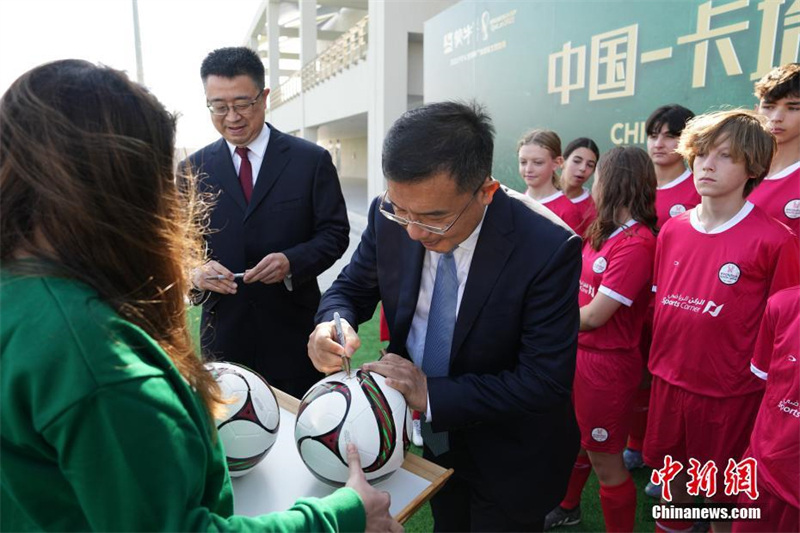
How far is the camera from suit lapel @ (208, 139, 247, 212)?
2.73 metres

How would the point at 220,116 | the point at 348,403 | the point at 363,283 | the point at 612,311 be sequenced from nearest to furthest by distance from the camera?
the point at 348,403 → the point at 363,283 → the point at 612,311 → the point at 220,116

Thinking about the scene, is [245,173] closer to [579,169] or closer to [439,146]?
[439,146]

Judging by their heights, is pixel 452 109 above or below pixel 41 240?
above

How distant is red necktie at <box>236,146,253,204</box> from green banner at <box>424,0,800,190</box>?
329cm

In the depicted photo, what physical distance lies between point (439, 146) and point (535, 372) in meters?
0.73

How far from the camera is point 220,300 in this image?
275 cm

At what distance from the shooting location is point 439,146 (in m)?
1.48

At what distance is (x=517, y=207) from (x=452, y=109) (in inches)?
16.0

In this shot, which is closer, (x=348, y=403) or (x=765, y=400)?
(x=348, y=403)

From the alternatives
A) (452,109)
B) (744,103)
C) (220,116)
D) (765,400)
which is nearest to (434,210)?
(452,109)

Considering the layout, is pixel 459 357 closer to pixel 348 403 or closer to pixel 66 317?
pixel 348 403

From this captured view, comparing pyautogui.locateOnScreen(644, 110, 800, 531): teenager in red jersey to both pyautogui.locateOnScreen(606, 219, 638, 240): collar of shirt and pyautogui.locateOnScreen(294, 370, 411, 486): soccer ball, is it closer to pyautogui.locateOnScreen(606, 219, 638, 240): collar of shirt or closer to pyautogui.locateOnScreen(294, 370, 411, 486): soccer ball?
pyautogui.locateOnScreen(606, 219, 638, 240): collar of shirt

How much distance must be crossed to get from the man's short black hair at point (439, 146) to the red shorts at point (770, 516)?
60.8 inches

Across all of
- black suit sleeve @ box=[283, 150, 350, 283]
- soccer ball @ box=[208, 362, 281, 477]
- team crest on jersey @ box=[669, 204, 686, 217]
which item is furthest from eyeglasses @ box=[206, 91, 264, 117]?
team crest on jersey @ box=[669, 204, 686, 217]
